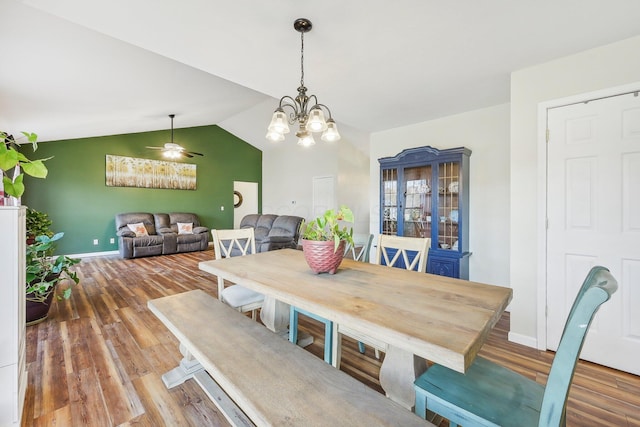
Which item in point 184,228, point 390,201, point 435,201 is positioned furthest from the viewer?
point 184,228

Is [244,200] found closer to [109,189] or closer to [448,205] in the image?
[109,189]

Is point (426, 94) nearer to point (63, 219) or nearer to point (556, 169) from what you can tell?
point (556, 169)

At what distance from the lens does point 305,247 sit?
65.9 inches

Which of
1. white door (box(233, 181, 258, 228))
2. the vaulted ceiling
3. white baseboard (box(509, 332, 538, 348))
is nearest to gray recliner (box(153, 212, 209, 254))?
white door (box(233, 181, 258, 228))

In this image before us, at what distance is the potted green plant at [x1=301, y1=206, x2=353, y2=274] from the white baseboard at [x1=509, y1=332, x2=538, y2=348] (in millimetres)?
1868

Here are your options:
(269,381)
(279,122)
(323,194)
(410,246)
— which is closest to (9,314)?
(269,381)

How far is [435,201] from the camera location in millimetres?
3430

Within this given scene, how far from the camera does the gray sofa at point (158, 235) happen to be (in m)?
5.93

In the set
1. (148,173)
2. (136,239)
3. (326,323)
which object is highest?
(148,173)

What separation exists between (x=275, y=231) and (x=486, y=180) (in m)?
4.63

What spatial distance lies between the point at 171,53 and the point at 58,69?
4.46 ft

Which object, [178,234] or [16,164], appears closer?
[16,164]

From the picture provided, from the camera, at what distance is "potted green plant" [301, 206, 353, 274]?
1.62 meters

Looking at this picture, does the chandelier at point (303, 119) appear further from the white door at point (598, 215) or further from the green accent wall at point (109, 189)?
the green accent wall at point (109, 189)
